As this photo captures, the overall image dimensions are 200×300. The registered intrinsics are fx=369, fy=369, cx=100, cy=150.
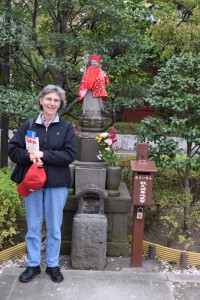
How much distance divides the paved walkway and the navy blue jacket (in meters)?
1.12

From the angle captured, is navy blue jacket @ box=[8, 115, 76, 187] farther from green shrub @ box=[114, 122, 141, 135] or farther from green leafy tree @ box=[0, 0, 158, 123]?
green shrub @ box=[114, 122, 141, 135]

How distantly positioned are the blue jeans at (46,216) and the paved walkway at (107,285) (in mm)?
269

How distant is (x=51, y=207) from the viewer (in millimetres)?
3934

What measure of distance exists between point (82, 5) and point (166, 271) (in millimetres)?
4457

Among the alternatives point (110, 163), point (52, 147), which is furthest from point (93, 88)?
point (52, 147)

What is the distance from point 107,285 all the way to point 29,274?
0.87m

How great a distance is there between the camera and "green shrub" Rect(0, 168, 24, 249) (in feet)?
15.2

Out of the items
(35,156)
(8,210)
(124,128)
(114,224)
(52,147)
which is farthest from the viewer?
(124,128)

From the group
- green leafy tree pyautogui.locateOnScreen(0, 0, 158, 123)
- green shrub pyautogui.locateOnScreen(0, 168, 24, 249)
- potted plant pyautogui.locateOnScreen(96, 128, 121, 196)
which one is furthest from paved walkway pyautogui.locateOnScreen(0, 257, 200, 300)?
green leafy tree pyautogui.locateOnScreen(0, 0, 158, 123)

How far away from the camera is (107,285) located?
13.3 feet

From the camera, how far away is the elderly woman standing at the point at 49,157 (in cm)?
374

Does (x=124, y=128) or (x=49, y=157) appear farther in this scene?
(x=124, y=128)

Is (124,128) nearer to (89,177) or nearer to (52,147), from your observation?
(89,177)

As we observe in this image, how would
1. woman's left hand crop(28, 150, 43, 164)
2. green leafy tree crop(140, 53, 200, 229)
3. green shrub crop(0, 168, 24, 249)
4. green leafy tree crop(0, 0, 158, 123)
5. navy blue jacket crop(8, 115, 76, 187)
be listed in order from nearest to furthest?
woman's left hand crop(28, 150, 43, 164) → navy blue jacket crop(8, 115, 76, 187) → green shrub crop(0, 168, 24, 249) → green leafy tree crop(140, 53, 200, 229) → green leafy tree crop(0, 0, 158, 123)
